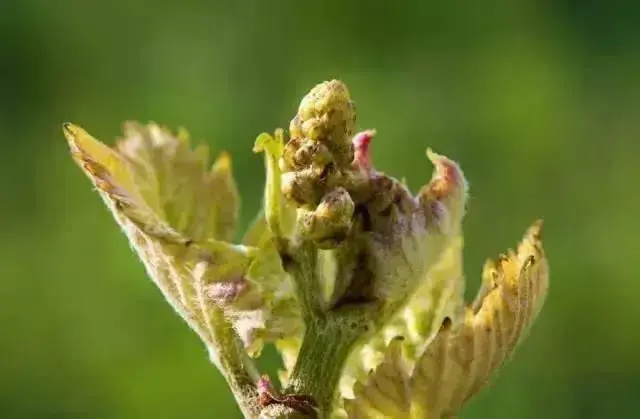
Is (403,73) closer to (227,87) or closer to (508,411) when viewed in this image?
(227,87)

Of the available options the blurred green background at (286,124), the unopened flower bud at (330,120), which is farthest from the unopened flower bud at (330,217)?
the blurred green background at (286,124)

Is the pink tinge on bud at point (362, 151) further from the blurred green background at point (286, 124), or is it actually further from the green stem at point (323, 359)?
the blurred green background at point (286, 124)

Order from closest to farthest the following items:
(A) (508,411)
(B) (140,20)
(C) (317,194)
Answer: (C) (317,194), (A) (508,411), (B) (140,20)

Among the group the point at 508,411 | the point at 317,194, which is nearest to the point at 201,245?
the point at 317,194

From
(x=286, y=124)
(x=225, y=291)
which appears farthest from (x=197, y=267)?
(x=286, y=124)

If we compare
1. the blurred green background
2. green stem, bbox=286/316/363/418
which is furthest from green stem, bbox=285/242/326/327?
the blurred green background

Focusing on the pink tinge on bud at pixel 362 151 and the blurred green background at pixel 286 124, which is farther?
the blurred green background at pixel 286 124

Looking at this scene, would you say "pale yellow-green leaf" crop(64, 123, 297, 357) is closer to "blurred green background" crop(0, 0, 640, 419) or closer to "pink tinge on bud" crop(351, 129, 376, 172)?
"pink tinge on bud" crop(351, 129, 376, 172)
